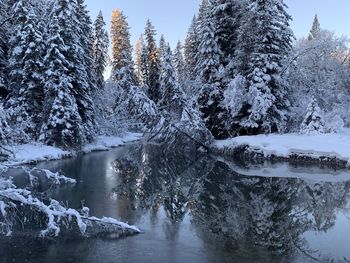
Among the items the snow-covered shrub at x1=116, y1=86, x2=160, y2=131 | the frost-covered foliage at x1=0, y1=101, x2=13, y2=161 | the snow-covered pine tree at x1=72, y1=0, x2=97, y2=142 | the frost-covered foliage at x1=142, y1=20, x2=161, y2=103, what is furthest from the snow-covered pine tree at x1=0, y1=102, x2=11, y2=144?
the frost-covered foliage at x1=142, y1=20, x2=161, y2=103

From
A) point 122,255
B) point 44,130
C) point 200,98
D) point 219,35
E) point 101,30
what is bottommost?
point 122,255

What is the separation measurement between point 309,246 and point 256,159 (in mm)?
15245

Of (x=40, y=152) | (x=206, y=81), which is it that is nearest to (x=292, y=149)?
(x=206, y=81)

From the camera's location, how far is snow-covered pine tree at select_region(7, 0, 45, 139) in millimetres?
27344

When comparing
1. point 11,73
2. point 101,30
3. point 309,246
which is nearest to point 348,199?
point 309,246

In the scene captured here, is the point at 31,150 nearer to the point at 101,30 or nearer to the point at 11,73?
the point at 11,73

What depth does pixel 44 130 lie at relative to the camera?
27.2 m

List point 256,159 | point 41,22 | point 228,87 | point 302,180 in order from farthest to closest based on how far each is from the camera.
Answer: point 41,22 < point 228,87 < point 256,159 < point 302,180

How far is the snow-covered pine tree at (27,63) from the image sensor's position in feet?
89.7

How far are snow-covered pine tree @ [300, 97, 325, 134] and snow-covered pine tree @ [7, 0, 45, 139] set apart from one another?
1652 cm

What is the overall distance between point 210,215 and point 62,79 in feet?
61.6

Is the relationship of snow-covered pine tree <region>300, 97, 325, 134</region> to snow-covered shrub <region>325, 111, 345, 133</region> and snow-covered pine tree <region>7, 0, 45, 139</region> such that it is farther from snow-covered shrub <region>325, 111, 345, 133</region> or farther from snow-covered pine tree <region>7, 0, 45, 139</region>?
snow-covered pine tree <region>7, 0, 45, 139</region>

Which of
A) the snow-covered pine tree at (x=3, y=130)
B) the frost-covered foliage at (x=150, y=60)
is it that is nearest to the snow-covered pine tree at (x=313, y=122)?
the snow-covered pine tree at (x=3, y=130)

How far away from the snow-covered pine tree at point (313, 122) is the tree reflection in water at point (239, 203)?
6211 millimetres
